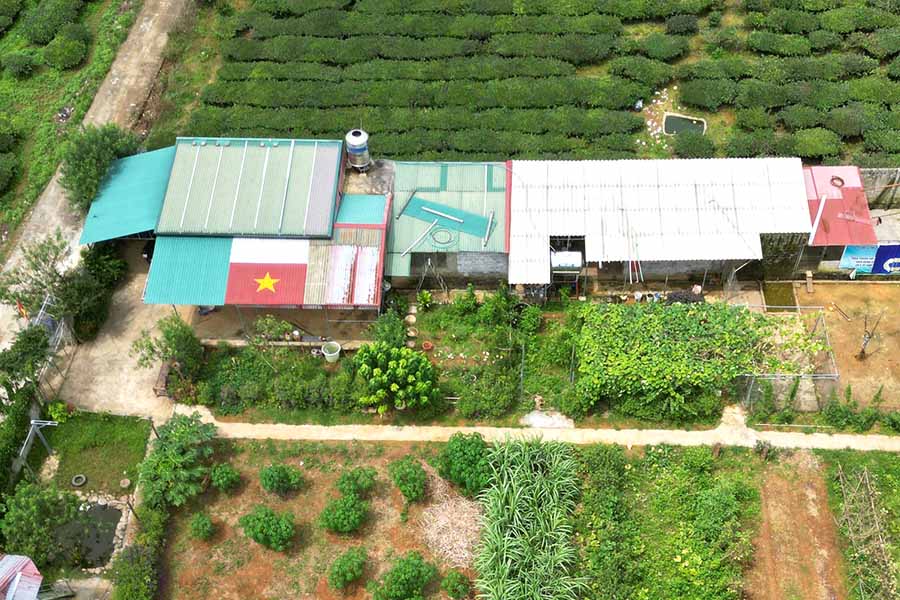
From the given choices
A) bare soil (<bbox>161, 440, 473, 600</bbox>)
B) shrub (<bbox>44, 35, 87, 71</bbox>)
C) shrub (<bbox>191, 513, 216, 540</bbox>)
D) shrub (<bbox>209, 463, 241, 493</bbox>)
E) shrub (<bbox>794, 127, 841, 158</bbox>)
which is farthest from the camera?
shrub (<bbox>44, 35, 87, 71</bbox>)

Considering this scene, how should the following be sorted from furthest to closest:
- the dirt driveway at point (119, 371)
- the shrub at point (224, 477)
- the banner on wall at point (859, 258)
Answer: the banner on wall at point (859, 258) < the dirt driveway at point (119, 371) < the shrub at point (224, 477)

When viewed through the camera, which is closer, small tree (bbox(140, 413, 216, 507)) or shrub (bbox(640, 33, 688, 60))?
small tree (bbox(140, 413, 216, 507))

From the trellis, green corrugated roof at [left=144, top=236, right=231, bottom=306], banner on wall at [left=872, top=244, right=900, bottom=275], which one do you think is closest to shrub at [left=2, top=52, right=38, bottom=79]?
green corrugated roof at [left=144, top=236, right=231, bottom=306]

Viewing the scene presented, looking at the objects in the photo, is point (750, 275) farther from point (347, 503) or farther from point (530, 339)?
point (347, 503)

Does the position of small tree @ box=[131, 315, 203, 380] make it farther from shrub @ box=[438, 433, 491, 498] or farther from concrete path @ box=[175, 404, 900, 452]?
shrub @ box=[438, 433, 491, 498]

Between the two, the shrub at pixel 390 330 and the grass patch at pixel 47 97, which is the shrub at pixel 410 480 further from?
the grass patch at pixel 47 97

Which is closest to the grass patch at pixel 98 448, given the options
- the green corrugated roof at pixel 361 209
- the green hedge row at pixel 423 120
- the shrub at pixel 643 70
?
the green corrugated roof at pixel 361 209
